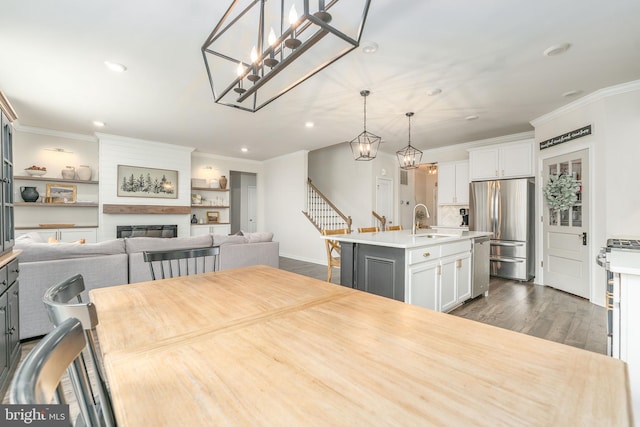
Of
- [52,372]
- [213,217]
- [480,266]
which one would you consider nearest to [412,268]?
[480,266]

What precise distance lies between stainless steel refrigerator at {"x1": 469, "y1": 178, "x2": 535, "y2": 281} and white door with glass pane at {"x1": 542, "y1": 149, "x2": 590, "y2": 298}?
260mm

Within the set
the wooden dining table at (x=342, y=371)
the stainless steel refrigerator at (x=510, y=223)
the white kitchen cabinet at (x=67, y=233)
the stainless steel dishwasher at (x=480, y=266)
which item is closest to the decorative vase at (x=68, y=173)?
the white kitchen cabinet at (x=67, y=233)

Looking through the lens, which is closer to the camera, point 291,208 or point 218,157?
point 291,208

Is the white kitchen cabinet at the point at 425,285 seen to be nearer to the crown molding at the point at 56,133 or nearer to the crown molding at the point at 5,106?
the crown molding at the point at 5,106

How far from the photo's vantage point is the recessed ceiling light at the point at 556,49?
8.67 feet

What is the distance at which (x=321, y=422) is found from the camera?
→ 0.55 metres

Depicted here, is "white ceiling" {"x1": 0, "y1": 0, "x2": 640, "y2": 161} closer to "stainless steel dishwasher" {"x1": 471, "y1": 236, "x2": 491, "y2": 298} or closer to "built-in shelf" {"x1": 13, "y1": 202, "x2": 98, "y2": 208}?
"built-in shelf" {"x1": 13, "y1": 202, "x2": 98, "y2": 208}

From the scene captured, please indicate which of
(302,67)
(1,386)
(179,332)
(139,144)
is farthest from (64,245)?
(139,144)

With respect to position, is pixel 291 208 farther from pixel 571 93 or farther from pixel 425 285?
pixel 571 93

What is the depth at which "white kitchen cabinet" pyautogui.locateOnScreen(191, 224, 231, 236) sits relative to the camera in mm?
7238

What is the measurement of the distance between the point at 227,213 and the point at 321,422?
7825mm

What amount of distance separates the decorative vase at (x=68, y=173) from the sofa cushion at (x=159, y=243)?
380 cm

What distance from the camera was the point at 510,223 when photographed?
5.00 metres

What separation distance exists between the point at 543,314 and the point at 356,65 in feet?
11.5
